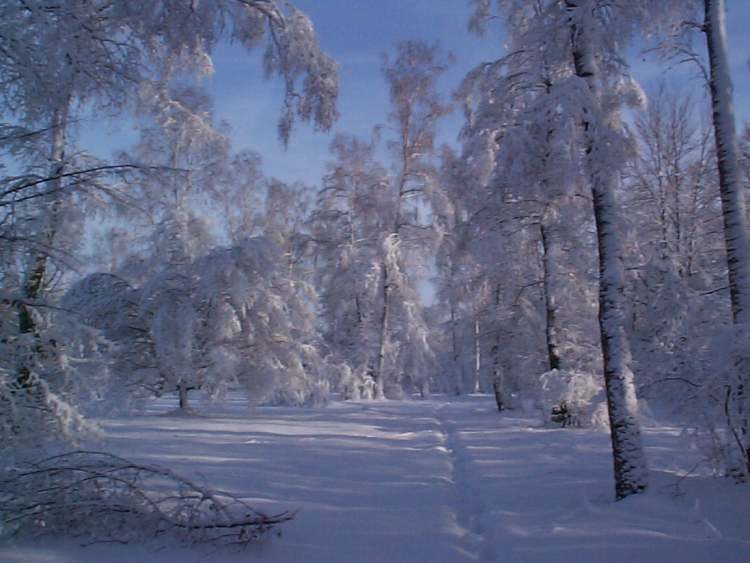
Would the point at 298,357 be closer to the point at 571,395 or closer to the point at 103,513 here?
the point at 571,395

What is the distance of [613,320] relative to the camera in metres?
6.70

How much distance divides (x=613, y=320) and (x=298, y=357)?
1237cm

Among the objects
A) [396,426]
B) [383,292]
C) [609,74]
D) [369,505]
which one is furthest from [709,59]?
[383,292]

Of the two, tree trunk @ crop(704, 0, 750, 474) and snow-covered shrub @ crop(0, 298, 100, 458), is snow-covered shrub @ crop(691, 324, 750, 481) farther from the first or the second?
snow-covered shrub @ crop(0, 298, 100, 458)

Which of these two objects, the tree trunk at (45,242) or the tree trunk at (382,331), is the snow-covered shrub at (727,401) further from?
the tree trunk at (382,331)

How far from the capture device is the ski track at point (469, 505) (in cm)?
516

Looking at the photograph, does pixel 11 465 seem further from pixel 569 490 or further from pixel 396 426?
pixel 396 426

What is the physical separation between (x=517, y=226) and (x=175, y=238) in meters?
9.70

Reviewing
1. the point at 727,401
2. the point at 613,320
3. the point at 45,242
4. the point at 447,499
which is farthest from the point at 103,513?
the point at 727,401

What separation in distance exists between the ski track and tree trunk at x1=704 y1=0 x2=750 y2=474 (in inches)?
157

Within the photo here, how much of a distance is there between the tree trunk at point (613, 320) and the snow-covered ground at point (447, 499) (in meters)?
0.39

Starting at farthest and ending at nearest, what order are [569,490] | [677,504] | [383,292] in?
[383,292] < [569,490] < [677,504]

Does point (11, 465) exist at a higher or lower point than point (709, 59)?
lower

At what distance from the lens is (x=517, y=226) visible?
13672 millimetres
